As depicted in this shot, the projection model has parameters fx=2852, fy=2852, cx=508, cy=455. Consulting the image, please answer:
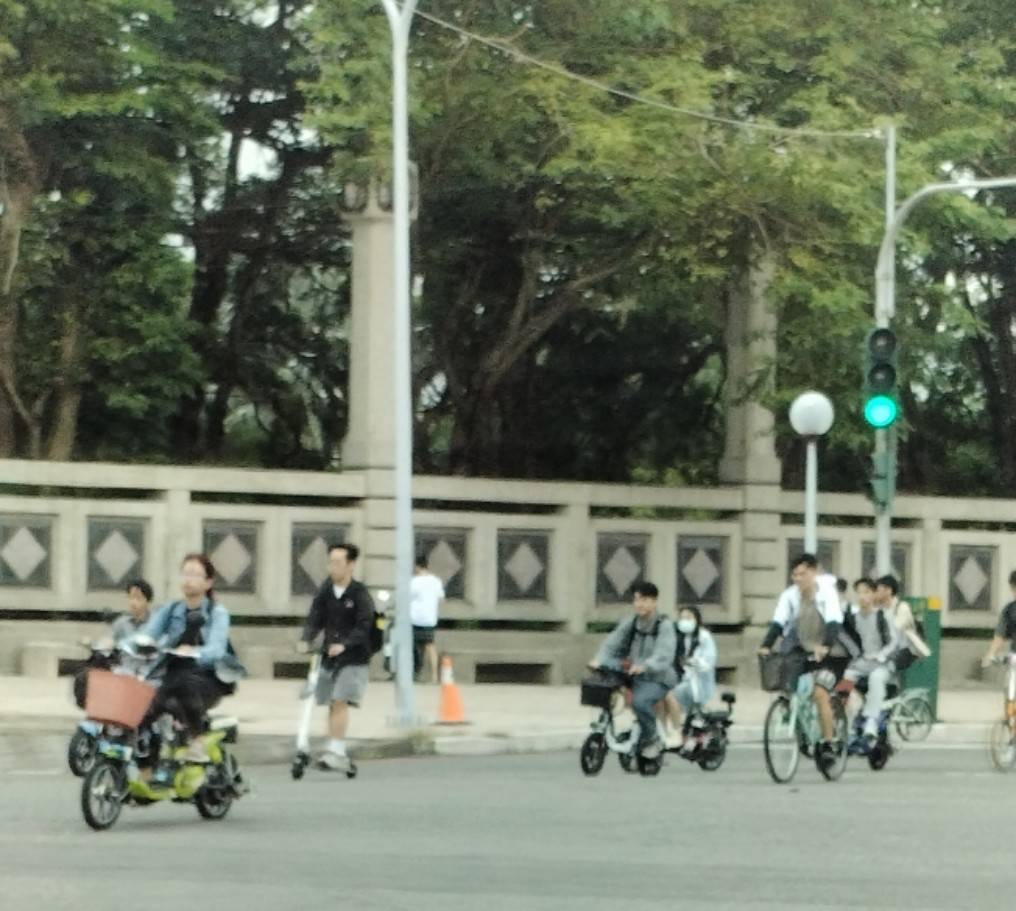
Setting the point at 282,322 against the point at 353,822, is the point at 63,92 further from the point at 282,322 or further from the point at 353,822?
the point at 353,822

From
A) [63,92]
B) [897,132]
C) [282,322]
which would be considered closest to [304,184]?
[282,322]

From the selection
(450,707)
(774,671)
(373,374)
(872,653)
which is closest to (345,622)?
(774,671)

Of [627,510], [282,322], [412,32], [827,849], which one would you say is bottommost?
[827,849]

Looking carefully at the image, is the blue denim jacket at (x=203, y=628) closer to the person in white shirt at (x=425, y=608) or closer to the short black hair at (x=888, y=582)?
the short black hair at (x=888, y=582)

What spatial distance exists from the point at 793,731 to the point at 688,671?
90.3 inches

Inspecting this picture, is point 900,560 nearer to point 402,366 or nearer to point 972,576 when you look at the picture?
point 972,576

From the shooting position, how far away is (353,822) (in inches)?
664

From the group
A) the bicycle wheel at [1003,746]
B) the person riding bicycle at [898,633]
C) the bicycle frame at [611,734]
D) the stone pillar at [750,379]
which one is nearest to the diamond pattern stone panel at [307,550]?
the stone pillar at [750,379]

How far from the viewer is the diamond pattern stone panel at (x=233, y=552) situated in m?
33.9

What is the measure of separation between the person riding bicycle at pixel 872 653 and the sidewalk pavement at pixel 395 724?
345 cm

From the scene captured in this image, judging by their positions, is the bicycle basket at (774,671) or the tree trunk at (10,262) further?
the tree trunk at (10,262)

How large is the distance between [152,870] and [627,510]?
24.7m

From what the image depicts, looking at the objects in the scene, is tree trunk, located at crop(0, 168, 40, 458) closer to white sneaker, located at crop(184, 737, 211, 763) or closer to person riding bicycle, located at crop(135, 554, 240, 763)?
person riding bicycle, located at crop(135, 554, 240, 763)

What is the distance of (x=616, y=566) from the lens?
37125 mm
